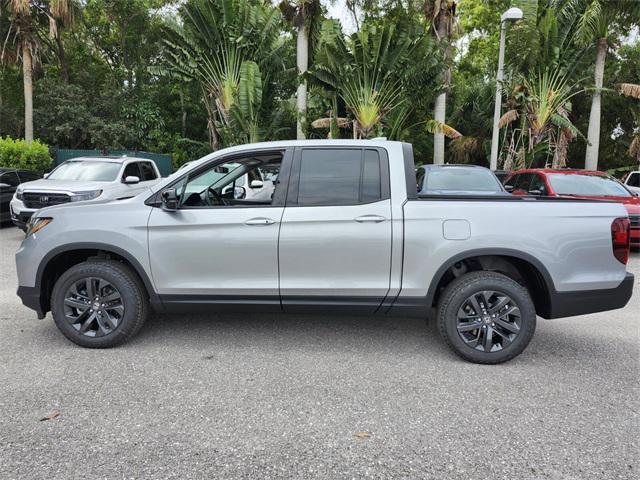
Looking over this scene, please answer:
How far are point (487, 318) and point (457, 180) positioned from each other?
16.7 ft

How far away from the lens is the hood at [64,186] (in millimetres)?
9469

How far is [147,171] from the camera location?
11961 mm

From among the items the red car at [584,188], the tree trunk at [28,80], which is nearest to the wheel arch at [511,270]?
the red car at [584,188]

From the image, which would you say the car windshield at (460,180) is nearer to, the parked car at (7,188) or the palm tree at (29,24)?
Result: the parked car at (7,188)

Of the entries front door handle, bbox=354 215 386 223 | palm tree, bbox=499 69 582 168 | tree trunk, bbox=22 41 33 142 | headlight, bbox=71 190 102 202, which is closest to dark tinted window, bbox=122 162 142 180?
headlight, bbox=71 190 102 202

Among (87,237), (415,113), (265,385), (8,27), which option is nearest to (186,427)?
(265,385)

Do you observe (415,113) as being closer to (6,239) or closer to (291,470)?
(6,239)

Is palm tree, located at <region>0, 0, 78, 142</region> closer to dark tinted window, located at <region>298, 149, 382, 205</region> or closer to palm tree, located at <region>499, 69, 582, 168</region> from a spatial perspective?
palm tree, located at <region>499, 69, 582, 168</region>

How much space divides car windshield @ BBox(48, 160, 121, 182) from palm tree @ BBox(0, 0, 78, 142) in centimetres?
1129

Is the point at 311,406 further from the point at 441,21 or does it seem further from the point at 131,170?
the point at 441,21

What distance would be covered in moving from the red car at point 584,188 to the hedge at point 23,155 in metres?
14.9

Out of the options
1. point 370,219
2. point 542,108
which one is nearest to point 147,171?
point 370,219

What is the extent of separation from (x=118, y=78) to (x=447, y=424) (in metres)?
28.2

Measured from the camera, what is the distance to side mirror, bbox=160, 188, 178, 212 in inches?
163
